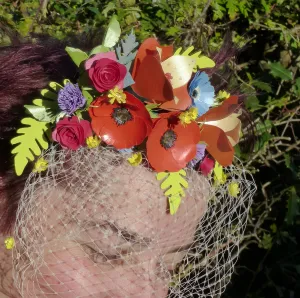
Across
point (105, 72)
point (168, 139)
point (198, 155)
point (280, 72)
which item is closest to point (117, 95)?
point (105, 72)

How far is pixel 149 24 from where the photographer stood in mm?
2404

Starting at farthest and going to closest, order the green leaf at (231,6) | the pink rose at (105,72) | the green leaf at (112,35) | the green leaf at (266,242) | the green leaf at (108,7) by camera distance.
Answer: the green leaf at (266,242) < the green leaf at (231,6) < the green leaf at (108,7) < the green leaf at (112,35) < the pink rose at (105,72)

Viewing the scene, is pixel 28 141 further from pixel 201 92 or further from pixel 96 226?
pixel 201 92

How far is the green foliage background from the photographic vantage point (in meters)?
2.40

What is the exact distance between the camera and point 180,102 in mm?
1326

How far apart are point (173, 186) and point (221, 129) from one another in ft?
0.62

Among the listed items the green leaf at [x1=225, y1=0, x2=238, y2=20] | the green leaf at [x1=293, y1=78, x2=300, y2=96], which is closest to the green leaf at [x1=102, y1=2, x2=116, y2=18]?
the green leaf at [x1=225, y1=0, x2=238, y2=20]

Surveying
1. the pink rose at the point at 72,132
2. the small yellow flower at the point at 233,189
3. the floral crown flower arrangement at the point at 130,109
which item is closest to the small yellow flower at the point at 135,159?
the floral crown flower arrangement at the point at 130,109

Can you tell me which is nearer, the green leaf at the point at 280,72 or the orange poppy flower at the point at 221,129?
the orange poppy flower at the point at 221,129

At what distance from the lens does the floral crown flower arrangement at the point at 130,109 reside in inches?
49.1

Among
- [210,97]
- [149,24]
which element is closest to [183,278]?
[210,97]

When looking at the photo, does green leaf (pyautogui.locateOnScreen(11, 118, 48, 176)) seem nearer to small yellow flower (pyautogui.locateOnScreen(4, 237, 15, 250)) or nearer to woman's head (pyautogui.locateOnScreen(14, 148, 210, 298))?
woman's head (pyautogui.locateOnScreen(14, 148, 210, 298))

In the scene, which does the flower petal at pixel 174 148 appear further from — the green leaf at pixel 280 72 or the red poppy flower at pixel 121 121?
the green leaf at pixel 280 72

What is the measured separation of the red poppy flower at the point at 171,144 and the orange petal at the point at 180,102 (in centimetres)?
2
